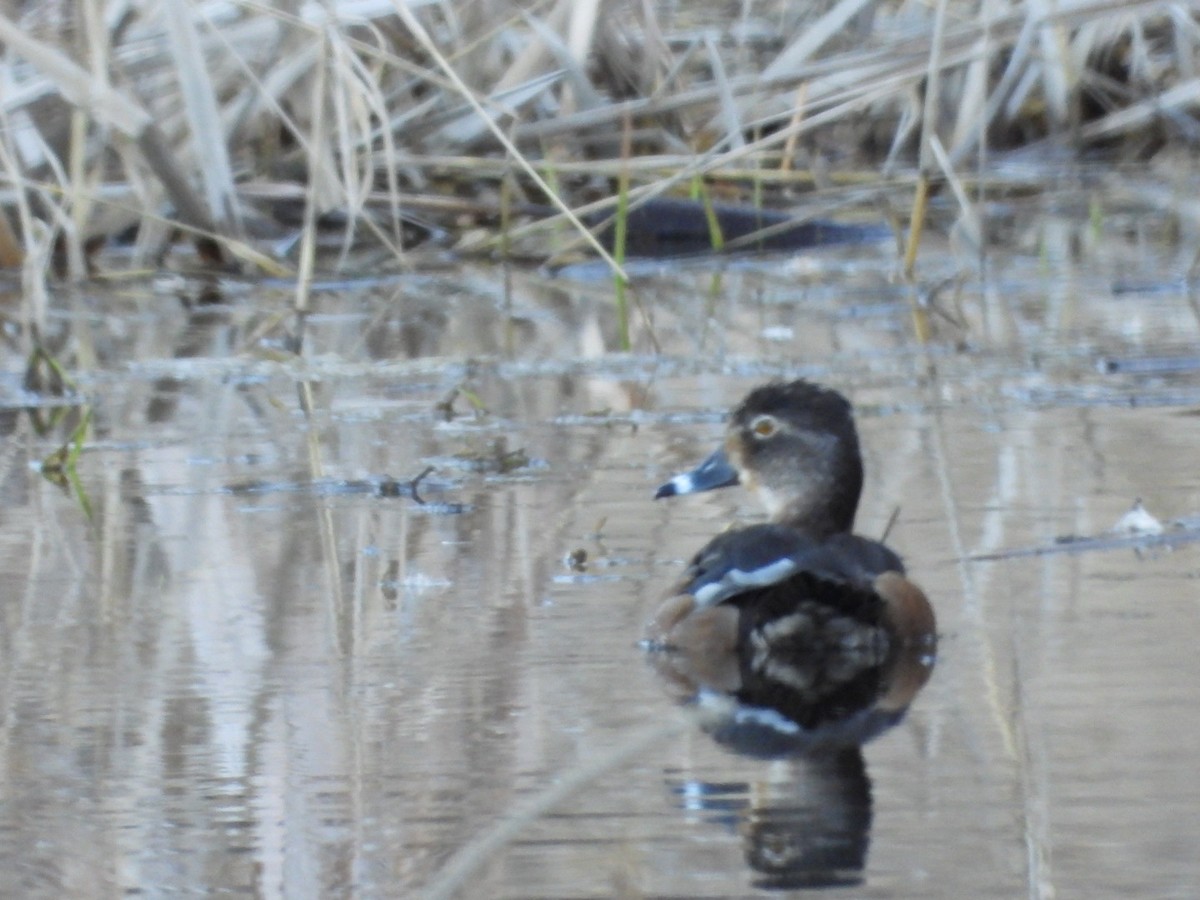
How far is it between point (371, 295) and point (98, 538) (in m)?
4.06

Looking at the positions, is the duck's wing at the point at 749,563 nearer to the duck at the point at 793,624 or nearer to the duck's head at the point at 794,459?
the duck at the point at 793,624

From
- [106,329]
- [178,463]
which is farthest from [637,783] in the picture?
[106,329]

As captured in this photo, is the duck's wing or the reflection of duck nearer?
the reflection of duck

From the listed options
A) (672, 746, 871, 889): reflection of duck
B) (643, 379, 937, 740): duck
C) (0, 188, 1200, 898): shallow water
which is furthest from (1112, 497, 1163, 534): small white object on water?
(672, 746, 871, 889): reflection of duck

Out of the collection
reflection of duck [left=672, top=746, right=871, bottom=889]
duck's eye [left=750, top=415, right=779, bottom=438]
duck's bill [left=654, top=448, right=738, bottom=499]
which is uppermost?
duck's eye [left=750, top=415, right=779, bottom=438]

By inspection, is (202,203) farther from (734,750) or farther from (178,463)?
(734,750)

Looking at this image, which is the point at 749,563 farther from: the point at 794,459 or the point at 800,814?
the point at 800,814

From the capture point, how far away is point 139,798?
2871mm

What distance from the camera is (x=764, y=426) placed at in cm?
432

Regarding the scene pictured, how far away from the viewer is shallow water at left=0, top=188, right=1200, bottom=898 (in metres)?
2.60

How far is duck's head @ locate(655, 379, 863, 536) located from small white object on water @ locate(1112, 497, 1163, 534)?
1.43 feet

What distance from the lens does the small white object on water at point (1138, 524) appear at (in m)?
4.18

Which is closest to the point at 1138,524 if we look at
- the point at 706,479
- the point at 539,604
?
the point at 706,479

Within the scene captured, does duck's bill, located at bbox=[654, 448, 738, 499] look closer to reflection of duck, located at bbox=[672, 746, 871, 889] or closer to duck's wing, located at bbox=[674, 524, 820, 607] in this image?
duck's wing, located at bbox=[674, 524, 820, 607]
